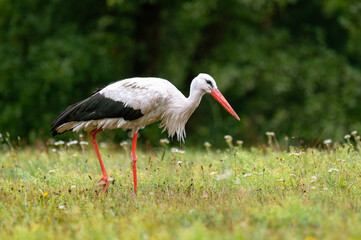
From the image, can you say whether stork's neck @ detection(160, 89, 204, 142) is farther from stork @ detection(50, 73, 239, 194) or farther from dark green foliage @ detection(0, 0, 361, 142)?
dark green foliage @ detection(0, 0, 361, 142)

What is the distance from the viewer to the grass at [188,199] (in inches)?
157

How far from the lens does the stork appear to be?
6520 millimetres

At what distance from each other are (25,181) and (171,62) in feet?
36.3

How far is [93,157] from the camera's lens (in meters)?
8.38

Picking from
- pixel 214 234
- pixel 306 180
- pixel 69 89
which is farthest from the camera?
pixel 69 89

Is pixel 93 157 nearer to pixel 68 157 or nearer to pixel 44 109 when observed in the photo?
pixel 68 157

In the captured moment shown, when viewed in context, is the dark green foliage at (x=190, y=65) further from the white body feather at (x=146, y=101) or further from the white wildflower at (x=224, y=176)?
the white wildflower at (x=224, y=176)

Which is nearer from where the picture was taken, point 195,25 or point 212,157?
point 212,157

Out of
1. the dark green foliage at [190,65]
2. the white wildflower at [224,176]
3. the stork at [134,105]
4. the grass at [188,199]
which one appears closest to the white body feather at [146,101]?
the stork at [134,105]

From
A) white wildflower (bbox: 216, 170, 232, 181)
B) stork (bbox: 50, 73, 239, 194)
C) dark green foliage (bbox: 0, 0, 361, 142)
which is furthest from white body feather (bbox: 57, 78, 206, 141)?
dark green foliage (bbox: 0, 0, 361, 142)

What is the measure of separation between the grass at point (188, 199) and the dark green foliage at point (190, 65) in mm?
6590

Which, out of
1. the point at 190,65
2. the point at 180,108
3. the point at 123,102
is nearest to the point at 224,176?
the point at 180,108

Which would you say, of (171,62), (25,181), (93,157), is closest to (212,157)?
(93,157)

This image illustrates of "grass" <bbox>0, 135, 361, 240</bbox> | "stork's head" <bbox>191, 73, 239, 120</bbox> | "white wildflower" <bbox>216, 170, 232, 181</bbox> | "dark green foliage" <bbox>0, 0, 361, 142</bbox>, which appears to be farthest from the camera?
"dark green foliage" <bbox>0, 0, 361, 142</bbox>
